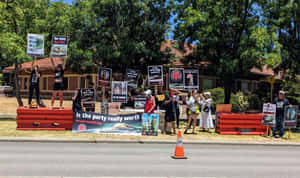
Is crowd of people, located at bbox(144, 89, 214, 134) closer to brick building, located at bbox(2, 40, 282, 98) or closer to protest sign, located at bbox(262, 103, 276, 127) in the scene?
protest sign, located at bbox(262, 103, 276, 127)

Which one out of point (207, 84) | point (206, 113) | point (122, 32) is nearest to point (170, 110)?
point (206, 113)

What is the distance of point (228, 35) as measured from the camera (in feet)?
60.1

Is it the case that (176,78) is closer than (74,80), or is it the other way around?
(176,78)

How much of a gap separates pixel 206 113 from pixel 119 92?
4477mm

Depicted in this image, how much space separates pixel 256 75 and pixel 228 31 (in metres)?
20.7

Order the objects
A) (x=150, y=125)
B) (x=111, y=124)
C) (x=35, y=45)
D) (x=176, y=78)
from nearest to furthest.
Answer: (x=150, y=125) < (x=111, y=124) < (x=35, y=45) < (x=176, y=78)

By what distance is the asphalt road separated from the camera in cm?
658

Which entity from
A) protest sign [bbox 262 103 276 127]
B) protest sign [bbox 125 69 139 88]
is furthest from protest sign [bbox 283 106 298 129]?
protest sign [bbox 125 69 139 88]

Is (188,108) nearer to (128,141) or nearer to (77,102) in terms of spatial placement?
(128,141)

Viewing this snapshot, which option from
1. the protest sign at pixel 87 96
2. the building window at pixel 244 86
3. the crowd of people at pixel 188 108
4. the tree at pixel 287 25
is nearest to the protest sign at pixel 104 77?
the protest sign at pixel 87 96

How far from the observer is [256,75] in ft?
122

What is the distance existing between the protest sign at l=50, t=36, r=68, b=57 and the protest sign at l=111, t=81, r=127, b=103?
2952 millimetres

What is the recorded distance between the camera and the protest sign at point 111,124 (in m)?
12.8

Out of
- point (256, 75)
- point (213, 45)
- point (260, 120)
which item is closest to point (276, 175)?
point (260, 120)
